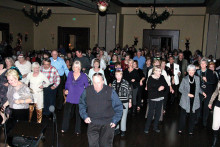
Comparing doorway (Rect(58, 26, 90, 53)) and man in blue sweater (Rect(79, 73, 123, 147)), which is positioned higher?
doorway (Rect(58, 26, 90, 53))

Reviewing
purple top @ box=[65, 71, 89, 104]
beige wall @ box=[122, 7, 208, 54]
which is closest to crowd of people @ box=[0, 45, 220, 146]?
purple top @ box=[65, 71, 89, 104]

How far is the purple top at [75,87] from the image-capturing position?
15.4 ft

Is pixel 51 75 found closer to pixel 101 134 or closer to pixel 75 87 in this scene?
pixel 75 87

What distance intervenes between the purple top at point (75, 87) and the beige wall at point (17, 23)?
33.4ft

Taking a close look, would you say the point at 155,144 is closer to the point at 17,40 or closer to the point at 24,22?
the point at 17,40

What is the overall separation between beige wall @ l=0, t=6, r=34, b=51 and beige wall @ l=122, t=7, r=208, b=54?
627 centimetres

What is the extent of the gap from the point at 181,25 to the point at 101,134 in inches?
502

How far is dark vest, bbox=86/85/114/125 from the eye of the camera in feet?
10.9

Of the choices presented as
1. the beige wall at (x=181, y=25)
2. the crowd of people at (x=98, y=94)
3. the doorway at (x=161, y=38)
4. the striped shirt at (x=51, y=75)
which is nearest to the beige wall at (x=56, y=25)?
the beige wall at (x=181, y=25)

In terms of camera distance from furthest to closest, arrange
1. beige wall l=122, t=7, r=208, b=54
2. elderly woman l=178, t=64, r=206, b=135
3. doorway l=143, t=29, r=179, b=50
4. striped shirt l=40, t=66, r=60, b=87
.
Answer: doorway l=143, t=29, r=179, b=50, beige wall l=122, t=7, r=208, b=54, striped shirt l=40, t=66, r=60, b=87, elderly woman l=178, t=64, r=206, b=135

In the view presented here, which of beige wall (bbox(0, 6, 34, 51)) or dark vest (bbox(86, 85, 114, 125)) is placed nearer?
dark vest (bbox(86, 85, 114, 125))

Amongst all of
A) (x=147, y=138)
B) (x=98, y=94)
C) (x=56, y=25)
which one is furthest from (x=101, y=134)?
(x=56, y=25)

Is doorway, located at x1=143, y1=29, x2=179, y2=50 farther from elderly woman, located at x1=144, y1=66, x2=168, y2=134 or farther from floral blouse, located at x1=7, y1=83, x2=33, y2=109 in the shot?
floral blouse, located at x1=7, y1=83, x2=33, y2=109

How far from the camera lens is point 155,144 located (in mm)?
4645
